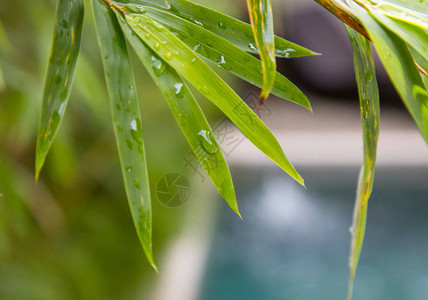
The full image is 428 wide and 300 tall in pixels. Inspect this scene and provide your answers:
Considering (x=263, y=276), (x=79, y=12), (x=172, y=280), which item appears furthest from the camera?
(x=263, y=276)

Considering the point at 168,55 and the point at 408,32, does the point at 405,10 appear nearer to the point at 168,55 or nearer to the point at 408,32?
the point at 408,32

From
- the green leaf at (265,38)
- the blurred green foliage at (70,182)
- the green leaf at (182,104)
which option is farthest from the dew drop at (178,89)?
the blurred green foliage at (70,182)

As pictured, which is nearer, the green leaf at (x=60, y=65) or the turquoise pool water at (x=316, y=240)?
the green leaf at (x=60, y=65)

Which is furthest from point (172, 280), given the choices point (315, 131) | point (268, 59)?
point (315, 131)

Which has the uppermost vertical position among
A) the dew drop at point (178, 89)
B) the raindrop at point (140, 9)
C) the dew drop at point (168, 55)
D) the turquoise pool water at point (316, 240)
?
the raindrop at point (140, 9)

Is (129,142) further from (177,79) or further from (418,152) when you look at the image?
(418,152)

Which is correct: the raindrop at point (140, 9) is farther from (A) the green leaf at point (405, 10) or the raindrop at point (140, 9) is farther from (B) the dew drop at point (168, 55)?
(A) the green leaf at point (405, 10)

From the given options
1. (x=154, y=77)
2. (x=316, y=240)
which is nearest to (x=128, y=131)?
(x=154, y=77)
